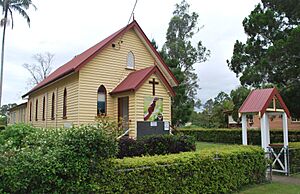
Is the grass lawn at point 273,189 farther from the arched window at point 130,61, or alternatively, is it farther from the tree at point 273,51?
the tree at point 273,51

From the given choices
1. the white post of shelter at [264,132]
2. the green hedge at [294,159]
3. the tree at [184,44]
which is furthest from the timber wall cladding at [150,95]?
the tree at [184,44]

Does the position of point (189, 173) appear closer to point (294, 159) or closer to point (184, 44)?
point (294, 159)

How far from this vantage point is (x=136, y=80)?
16.2 m

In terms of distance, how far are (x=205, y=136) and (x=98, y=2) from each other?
77.0 ft

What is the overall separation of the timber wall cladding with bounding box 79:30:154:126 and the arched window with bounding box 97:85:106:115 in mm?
237

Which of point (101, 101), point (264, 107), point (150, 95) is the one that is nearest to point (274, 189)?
point (264, 107)

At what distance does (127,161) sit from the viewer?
7.31m

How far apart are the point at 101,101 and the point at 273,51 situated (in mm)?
12557

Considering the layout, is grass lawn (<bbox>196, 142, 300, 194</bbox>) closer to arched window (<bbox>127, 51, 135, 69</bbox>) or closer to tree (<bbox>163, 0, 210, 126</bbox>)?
arched window (<bbox>127, 51, 135, 69</bbox>)

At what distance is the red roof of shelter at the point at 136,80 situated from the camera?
15682 millimetres

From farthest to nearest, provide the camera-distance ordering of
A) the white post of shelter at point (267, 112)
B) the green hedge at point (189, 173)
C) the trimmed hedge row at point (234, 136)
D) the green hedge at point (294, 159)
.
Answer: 1. the trimmed hedge row at point (234, 136)
2. the green hedge at point (294, 159)
3. the white post of shelter at point (267, 112)
4. the green hedge at point (189, 173)

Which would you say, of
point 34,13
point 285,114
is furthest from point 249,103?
point 34,13

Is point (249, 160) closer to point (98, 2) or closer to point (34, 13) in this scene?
point (98, 2)

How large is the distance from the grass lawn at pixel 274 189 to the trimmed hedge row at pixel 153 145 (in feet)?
12.2
